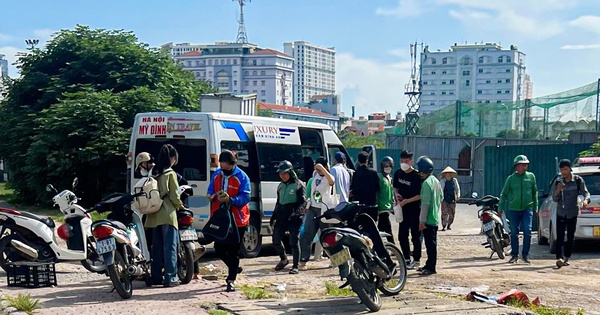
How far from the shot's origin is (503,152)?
26969 mm

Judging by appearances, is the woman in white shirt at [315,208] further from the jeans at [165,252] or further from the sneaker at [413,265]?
the jeans at [165,252]

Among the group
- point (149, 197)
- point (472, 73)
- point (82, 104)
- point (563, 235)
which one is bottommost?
point (563, 235)

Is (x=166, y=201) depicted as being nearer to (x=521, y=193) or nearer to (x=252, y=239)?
(x=252, y=239)

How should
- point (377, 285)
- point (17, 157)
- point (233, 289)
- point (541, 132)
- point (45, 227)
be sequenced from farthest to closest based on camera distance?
point (541, 132) → point (17, 157) → point (45, 227) → point (233, 289) → point (377, 285)

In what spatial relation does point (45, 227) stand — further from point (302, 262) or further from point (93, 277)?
point (302, 262)

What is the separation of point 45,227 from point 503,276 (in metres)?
6.50

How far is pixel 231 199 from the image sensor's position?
9500 mm

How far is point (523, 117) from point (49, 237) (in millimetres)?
23090

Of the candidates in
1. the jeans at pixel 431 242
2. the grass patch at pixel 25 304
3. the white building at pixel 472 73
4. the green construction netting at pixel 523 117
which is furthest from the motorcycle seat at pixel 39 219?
the white building at pixel 472 73

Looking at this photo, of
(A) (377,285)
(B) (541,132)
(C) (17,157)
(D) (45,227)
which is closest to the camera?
(A) (377,285)

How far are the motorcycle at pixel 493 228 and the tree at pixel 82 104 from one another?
12917 mm

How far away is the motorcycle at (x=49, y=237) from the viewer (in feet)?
35.3

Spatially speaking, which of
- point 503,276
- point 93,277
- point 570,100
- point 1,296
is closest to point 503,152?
point 570,100

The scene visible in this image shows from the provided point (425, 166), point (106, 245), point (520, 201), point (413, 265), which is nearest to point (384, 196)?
point (425, 166)
